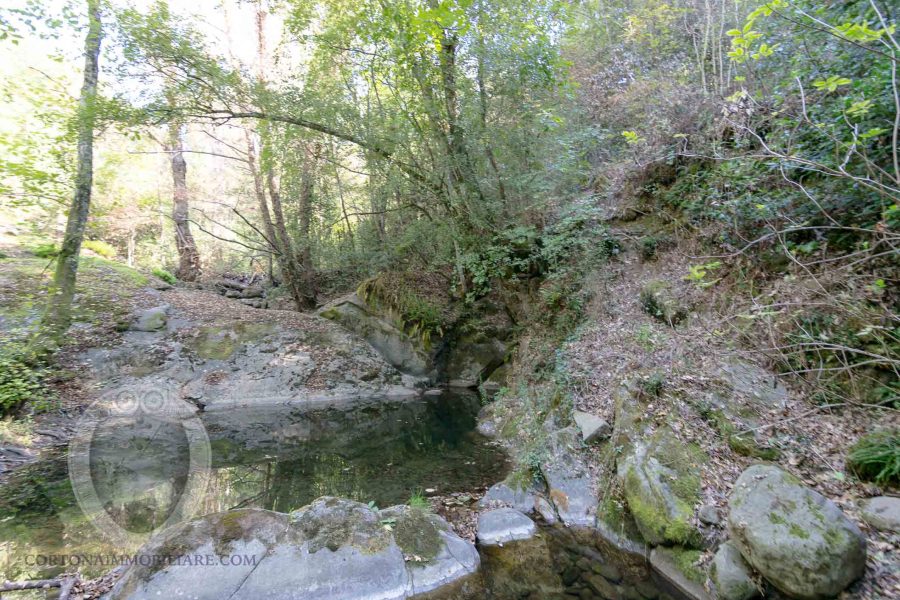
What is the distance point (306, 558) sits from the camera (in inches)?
149

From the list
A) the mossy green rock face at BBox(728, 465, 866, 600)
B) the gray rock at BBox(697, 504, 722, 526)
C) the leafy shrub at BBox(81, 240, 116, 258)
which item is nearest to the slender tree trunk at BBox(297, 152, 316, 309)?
the leafy shrub at BBox(81, 240, 116, 258)

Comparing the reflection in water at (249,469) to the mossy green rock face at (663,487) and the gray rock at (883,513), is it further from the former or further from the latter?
the gray rock at (883,513)

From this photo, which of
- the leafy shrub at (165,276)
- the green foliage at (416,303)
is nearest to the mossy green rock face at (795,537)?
the green foliage at (416,303)

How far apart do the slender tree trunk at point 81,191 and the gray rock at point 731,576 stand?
38.1 ft

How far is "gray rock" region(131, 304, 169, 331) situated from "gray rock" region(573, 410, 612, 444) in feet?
35.8

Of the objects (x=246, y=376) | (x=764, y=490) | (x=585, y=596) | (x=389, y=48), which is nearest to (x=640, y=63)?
(x=389, y=48)

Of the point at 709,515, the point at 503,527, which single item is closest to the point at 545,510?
the point at 503,527

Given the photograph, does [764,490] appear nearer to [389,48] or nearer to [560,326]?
[560,326]

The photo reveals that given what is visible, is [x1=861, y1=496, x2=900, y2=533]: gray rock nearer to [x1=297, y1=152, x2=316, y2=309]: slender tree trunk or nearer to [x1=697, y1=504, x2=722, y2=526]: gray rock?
[x1=697, y1=504, x2=722, y2=526]: gray rock

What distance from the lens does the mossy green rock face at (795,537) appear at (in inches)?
117

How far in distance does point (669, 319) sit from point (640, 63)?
8850mm

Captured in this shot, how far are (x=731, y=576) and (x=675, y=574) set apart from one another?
60 cm

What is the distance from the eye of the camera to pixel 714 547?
3.78m

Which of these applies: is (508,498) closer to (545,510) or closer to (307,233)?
(545,510)
